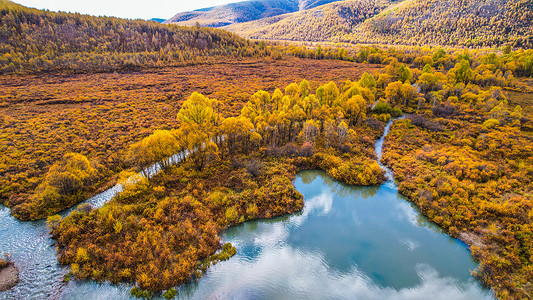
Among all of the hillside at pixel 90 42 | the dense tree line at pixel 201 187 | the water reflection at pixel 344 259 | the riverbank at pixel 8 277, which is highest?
the hillside at pixel 90 42

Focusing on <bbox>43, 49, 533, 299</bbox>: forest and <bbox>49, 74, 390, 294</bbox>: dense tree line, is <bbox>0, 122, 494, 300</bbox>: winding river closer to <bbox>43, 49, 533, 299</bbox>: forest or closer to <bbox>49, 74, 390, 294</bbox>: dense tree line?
<bbox>43, 49, 533, 299</bbox>: forest

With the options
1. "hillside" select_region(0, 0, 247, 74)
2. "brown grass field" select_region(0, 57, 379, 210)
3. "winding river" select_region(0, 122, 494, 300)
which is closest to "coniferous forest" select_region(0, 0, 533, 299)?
"brown grass field" select_region(0, 57, 379, 210)

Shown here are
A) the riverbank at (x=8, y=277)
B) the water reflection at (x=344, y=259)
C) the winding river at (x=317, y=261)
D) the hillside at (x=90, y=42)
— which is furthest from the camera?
the hillside at (x=90, y=42)

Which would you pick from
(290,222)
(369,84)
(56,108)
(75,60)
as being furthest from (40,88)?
(369,84)

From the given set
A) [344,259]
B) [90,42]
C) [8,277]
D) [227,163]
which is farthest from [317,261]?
[90,42]

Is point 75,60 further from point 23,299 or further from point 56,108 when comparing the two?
point 23,299

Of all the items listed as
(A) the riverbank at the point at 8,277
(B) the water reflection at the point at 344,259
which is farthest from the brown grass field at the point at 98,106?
(B) the water reflection at the point at 344,259

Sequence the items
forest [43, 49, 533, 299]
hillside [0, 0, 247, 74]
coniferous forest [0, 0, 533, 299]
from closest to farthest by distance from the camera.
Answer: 1. forest [43, 49, 533, 299]
2. coniferous forest [0, 0, 533, 299]
3. hillside [0, 0, 247, 74]

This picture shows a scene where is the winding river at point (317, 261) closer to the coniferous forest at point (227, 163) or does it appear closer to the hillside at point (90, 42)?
the coniferous forest at point (227, 163)
